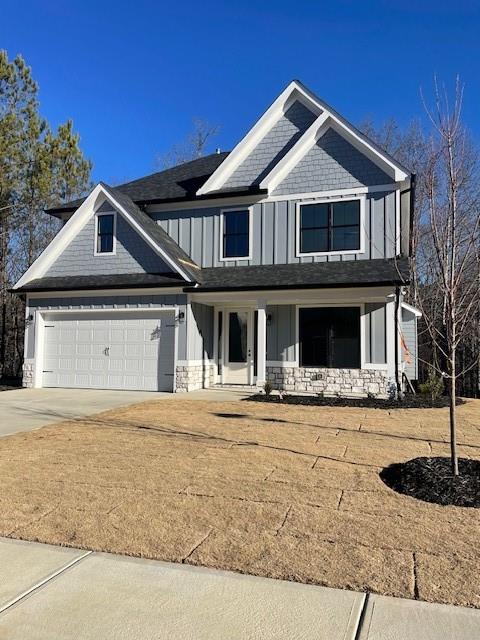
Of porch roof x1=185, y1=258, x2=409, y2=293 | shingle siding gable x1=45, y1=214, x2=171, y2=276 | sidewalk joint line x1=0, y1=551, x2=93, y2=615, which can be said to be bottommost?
sidewalk joint line x1=0, y1=551, x2=93, y2=615

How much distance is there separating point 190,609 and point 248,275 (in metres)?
11.8

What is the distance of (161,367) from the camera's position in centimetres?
1421

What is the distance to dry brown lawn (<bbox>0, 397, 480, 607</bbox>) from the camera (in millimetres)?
3527

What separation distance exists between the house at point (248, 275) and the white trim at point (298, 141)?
0.04 meters

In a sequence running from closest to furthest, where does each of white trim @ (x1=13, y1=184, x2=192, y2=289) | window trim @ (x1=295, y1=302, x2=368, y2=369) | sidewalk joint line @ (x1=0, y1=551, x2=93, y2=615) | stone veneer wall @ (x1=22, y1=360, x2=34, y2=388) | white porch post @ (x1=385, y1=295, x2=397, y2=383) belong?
1. sidewalk joint line @ (x1=0, y1=551, x2=93, y2=615)
2. white porch post @ (x1=385, y1=295, x2=397, y2=383)
3. window trim @ (x1=295, y1=302, x2=368, y2=369)
4. white trim @ (x1=13, y1=184, x2=192, y2=289)
5. stone veneer wall @ (x1=22, y1=360, x2=34, y2=388)

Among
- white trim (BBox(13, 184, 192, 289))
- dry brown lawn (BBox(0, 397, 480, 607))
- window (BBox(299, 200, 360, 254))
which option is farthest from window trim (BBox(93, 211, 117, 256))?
dry brown lawn (BBox(0, 397, 480, 607))

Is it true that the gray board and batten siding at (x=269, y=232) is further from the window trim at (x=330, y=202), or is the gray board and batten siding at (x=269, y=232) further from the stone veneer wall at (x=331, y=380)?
the stone veneer wall at (x=331, y=380)

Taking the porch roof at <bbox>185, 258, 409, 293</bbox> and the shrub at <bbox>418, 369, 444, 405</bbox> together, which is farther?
the porch roof at <bbox>185, 258, 409, 293</bbox>

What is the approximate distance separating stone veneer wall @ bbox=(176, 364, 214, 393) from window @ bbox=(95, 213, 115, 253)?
446cm

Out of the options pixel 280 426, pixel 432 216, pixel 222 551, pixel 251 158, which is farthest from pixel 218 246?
pixel 222 551

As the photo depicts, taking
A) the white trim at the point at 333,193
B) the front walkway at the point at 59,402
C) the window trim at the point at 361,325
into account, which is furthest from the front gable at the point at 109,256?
the window trim at the point at 361,325

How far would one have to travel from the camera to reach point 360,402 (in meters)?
11.7

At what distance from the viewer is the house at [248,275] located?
44.8 feet

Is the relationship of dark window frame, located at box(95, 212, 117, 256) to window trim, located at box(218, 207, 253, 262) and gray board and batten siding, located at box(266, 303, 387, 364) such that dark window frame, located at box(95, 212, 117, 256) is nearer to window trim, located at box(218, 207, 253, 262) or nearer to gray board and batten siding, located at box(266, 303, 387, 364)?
window trim, located at box(218, 207, 253, 262)
